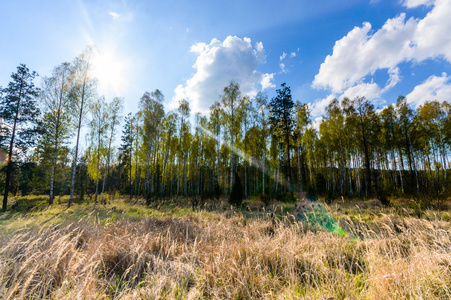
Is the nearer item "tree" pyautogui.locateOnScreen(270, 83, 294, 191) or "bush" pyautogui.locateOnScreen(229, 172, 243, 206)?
"bush" pyautogui.locateOnScreen(229, 172, 243, 206)

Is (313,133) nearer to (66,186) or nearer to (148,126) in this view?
(148,126)

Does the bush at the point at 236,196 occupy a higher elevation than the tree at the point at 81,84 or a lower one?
lower

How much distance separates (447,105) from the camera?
58.7ft

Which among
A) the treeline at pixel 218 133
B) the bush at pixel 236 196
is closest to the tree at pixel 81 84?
the treeline at pixel 218 133

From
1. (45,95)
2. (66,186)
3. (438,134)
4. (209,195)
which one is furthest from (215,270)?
(66,186)

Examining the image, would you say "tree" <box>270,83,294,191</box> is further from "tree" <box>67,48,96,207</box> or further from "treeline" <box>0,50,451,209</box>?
"tree" <box>67,48,96,207</box>

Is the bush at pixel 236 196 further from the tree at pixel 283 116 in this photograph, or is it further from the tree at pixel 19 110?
the tree at pixel 19 110

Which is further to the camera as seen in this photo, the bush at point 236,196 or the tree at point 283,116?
the tree at point 283,116

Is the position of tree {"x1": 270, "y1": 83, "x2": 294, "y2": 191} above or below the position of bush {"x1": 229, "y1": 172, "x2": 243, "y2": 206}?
above

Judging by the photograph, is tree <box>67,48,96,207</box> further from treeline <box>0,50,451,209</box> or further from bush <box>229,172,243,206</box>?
bush <box>229,172,243,206</box>

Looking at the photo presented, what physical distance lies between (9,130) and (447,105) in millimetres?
39656

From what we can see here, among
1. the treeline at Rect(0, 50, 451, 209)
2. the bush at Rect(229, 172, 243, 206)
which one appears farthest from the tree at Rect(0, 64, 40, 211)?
the bush at Rect(229, 172, 243, 206)

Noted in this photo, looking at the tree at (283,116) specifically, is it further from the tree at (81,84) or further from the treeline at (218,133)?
the tree at (81,84)

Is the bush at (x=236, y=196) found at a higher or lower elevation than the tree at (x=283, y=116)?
lower
